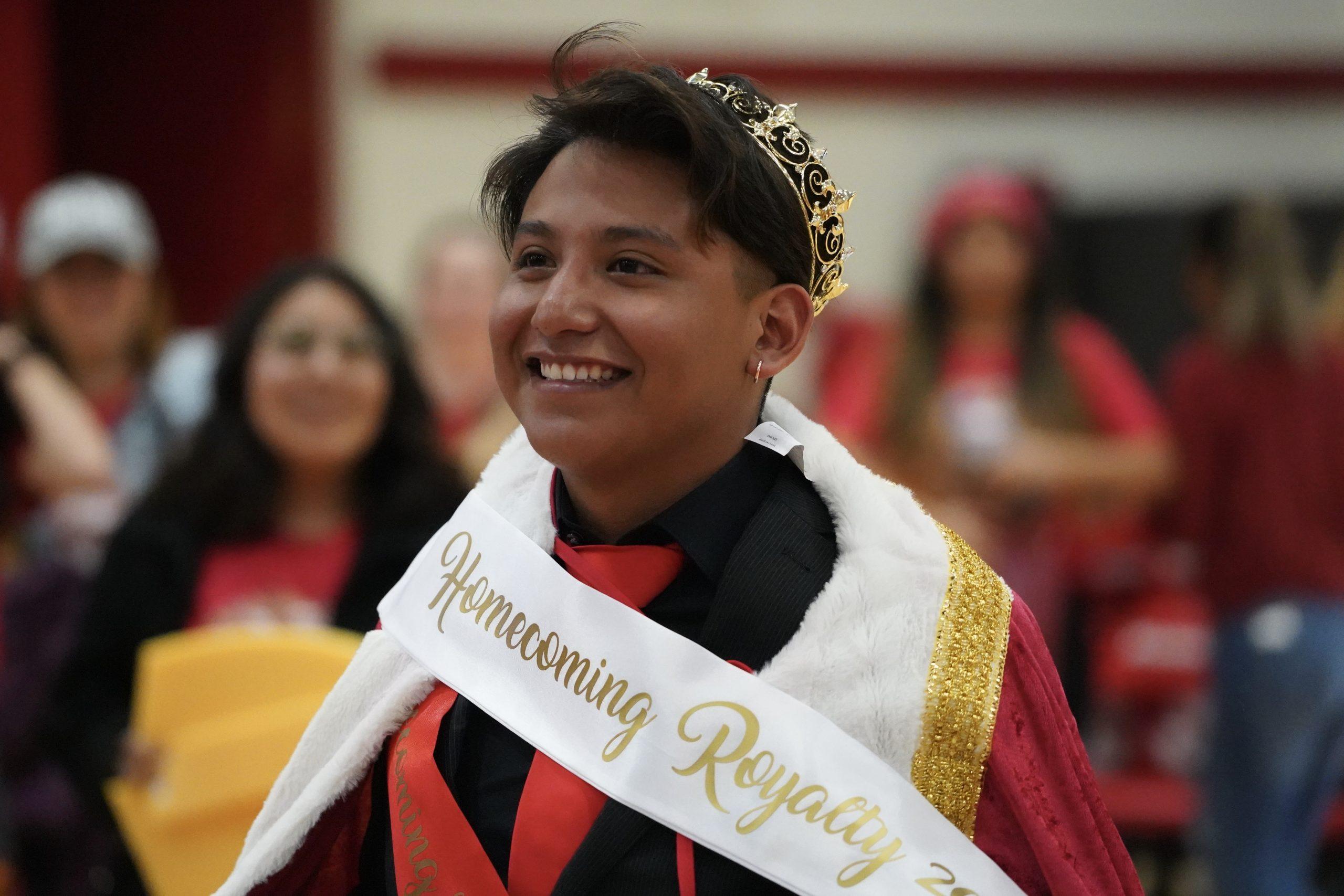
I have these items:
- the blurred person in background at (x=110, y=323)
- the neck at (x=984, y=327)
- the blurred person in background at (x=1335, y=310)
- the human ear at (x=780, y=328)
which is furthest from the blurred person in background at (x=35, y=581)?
the blurred person in background at (x=1335, y=310)

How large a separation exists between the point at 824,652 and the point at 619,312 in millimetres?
406

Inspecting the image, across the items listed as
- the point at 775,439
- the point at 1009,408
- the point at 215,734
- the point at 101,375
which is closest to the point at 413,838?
the point at 775,439

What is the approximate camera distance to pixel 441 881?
1.73m

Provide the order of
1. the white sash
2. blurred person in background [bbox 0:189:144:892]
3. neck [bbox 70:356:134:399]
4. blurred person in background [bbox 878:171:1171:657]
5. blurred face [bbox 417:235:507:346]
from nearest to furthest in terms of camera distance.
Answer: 1. the white sash
2. blurred person in background [bbox 0:189:144:892]
3. blurred person in background [bbox 878:171:1171:657]
4. neck [bbox 70:356:134:399]
5. blurred face [bbox 417:235:507:346]

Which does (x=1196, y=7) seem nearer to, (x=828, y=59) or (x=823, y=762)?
(x=828, y=59)

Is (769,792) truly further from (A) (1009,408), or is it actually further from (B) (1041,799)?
(A) (1009,408)

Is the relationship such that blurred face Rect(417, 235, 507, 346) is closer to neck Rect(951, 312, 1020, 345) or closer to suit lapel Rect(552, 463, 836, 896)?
neck Rect(951, 312, 1020, 345)

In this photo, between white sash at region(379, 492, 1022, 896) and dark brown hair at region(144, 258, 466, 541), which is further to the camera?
dark brown hair at region(144, 258, 466, 541)

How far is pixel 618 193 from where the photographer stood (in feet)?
5.59

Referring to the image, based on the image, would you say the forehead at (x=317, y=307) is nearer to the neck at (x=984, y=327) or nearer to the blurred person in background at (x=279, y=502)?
the blurred person in background at (x=279, y=502)

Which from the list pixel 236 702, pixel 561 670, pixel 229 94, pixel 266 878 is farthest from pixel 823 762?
pixel 229 94

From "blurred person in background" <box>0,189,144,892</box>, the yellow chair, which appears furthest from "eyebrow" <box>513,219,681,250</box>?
"blurred person in background" <box>0,189,144,892</box>

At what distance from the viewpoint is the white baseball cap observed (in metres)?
4.43

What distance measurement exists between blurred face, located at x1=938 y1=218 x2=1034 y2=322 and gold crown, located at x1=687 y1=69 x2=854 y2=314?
8.21ft
